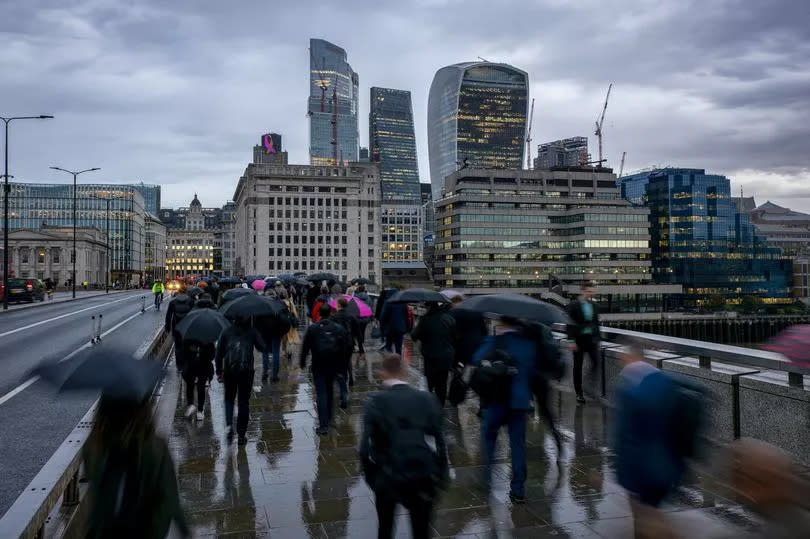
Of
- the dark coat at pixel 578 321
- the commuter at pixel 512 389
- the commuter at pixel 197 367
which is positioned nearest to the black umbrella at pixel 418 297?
the dark coat at pixel 578 321

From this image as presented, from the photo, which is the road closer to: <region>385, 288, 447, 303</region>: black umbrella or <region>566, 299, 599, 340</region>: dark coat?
<region>385, 288, 447, 303</region>: black umbrella

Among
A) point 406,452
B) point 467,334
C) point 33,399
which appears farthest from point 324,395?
point 33,399

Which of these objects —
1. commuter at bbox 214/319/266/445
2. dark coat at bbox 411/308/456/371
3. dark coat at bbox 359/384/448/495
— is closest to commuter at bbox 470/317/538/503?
dark coat at bbox 359/384/448/495

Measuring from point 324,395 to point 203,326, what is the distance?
208 cm

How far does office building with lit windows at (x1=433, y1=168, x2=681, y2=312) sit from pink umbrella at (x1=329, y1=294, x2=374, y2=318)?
109210 mm

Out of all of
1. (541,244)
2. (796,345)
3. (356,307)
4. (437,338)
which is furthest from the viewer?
(541,244)

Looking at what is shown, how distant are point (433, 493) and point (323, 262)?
5539 inches

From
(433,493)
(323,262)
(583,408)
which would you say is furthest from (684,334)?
(433,493)

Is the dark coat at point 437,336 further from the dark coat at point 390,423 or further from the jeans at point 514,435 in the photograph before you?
the dark coat at point 390,423

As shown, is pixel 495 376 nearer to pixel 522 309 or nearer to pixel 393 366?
pixel 522 309

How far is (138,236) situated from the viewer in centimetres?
15888

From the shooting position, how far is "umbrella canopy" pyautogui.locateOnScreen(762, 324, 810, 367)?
4797 mm

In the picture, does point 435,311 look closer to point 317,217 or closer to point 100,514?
point 100,514

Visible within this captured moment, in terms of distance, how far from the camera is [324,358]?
865cm
